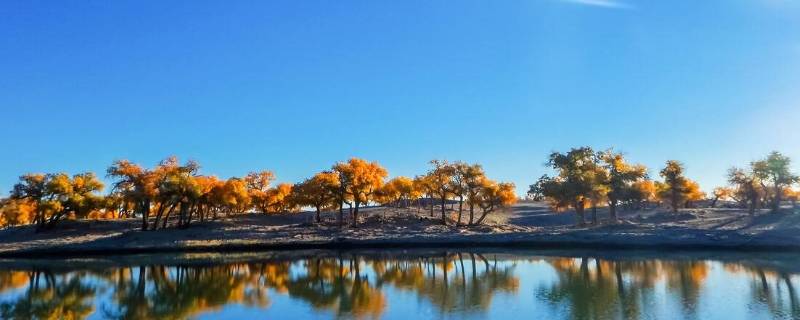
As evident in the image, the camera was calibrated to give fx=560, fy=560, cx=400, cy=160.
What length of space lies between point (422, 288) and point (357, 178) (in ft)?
122

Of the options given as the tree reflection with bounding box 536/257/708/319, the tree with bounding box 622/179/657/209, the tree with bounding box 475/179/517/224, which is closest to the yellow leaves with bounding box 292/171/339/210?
the tree with bounding box 475/179/517/224

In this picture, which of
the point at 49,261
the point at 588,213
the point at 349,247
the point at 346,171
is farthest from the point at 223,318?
the point at 588,213

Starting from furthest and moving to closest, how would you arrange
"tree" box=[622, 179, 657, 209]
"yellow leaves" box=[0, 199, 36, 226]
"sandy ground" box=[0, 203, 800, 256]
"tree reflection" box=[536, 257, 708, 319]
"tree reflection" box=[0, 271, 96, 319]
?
"yellow leaves" box=[0, 199, 36, 226]
"tree" box=[622, 179, 657, 209]
"sandy ground" box=[0, 203, 800, 256]
"tree reflection" box=[0, 271, 96, 319]
"tree reflection" box=[536, 257, 708, 319]

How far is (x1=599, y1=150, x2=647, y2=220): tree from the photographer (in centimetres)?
6084

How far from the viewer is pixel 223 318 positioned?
813 inches

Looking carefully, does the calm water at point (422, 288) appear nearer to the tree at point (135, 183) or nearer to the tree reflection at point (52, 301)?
the tree reflection at point (52, 301)

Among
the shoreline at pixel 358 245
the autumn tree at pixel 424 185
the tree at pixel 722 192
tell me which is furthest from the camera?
the tree at pixel 722 192

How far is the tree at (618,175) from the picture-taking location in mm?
60844

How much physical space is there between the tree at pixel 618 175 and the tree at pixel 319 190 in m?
30.3

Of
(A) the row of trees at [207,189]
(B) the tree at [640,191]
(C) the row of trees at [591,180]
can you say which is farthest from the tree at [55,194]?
(B) the tree at [640,191]

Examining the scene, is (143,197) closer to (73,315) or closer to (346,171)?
(346,171)

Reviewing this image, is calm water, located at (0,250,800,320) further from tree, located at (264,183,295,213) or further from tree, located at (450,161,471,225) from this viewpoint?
tree, located at (264,183,295,213)

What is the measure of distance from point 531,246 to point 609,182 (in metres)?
14.8

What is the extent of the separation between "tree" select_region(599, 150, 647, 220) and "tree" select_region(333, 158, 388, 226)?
2584cm
